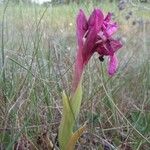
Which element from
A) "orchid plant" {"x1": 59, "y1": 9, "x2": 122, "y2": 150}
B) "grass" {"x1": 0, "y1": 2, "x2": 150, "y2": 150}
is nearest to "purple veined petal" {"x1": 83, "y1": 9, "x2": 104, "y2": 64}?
"orchid plant" {"x1": 59, "y1": 9, "x2": 122, "y2": 150}

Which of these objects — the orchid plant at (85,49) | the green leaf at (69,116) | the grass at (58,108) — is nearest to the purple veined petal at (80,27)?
the orchid plant at (85,49)

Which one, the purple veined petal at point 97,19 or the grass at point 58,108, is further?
the grass at point 58,108

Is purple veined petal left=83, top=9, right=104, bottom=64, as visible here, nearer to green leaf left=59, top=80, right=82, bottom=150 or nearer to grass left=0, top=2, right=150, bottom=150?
green leaf left=59, top=80, right=82, bottom=150

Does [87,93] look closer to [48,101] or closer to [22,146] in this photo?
[48,101]

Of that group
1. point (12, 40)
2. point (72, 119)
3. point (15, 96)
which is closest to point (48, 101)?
point (15, 96)

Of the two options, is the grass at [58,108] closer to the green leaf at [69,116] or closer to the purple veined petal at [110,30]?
the green leaf at [69,116]

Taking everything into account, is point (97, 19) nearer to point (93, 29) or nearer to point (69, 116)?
point (93, 29)

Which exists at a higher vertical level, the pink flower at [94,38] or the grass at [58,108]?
the pink flower at [94,38]

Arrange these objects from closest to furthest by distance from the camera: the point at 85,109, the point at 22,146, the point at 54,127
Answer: the point at 22,146
the point at 54,127
the point at 85,109
